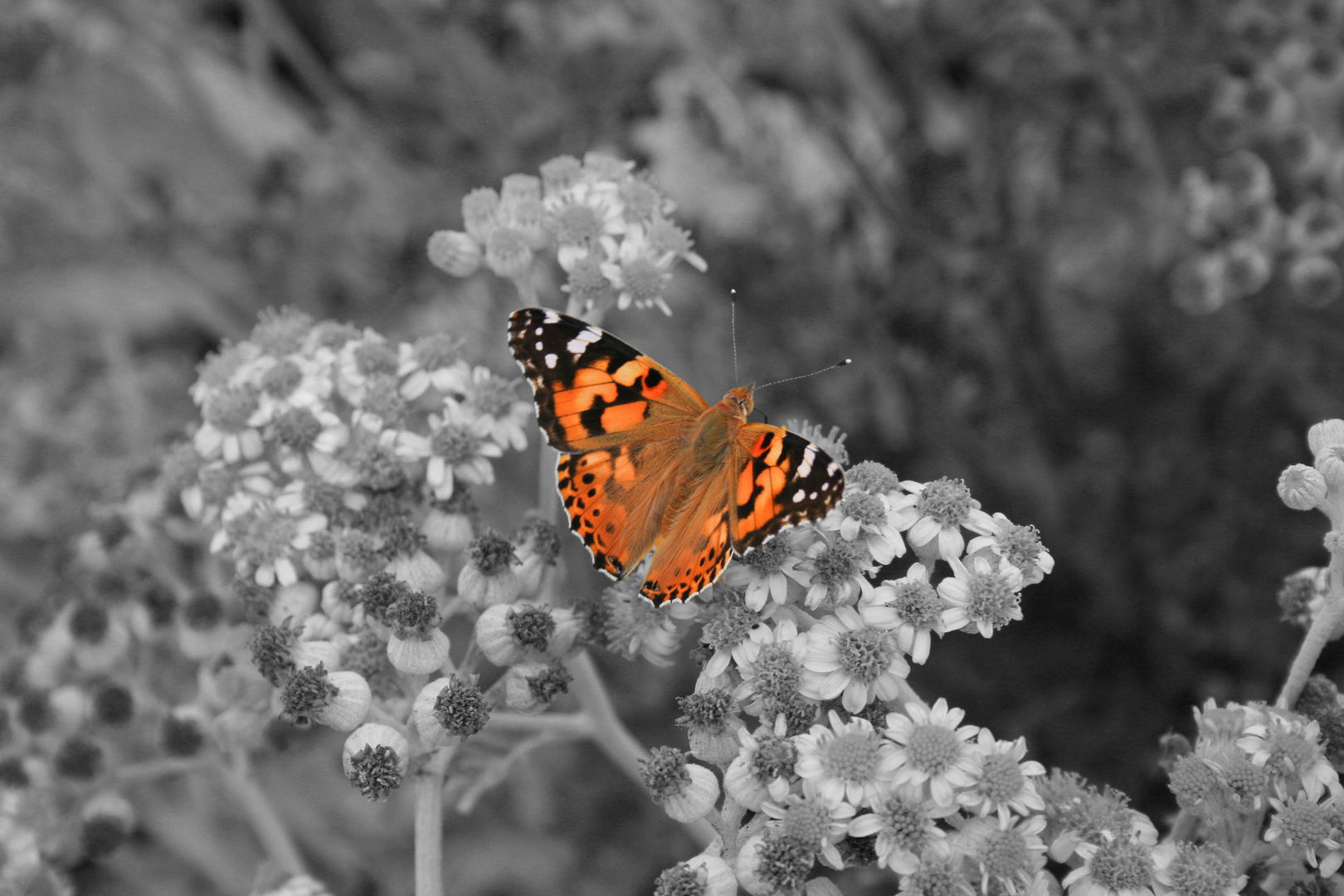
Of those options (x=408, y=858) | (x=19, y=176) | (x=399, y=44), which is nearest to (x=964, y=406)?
(x=408, y=858)

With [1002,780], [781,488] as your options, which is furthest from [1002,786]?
[781,488]

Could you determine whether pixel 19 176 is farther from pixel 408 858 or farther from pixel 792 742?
pixel 792 742

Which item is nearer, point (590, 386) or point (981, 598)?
point (981, 598)

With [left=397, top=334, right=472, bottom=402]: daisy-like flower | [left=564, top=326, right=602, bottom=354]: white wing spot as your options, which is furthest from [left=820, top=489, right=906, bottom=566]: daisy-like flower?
[left=397, top=334, right=472, bottom=402]: daisy-like flower

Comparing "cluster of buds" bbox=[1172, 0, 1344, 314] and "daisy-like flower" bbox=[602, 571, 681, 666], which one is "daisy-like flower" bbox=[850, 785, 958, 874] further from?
"cluster of buds" bbox=[1172, 0, 1344, 314]

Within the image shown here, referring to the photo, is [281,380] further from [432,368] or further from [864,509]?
[864,509]

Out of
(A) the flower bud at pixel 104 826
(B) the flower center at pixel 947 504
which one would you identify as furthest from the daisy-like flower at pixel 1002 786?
(A) the flower bud at pixel 104 826
